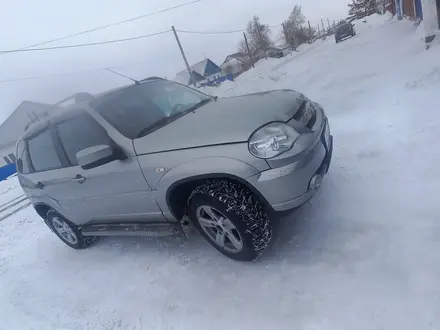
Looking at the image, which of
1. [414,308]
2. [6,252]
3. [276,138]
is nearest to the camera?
[414,308]

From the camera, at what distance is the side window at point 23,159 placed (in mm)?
4336

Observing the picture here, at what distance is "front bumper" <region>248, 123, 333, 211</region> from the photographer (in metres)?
2.39

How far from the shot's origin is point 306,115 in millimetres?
2898

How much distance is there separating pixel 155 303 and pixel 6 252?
3.86 m

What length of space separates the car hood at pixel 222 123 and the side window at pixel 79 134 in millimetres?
511

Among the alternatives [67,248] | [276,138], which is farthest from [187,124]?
[67,248]

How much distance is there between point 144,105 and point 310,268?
2.34 m

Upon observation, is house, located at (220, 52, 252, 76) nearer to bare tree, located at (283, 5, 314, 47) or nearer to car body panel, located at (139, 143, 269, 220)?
bare tree, located at (283, 5, 314, 47)

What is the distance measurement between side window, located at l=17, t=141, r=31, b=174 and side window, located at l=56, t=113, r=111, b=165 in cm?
105

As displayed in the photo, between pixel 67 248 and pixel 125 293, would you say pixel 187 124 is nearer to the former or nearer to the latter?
pixel 125 293

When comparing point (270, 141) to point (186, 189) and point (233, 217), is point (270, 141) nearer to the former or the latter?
point (233, 217)

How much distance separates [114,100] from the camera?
11.3ft

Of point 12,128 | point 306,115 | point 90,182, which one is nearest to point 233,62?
point 12,128

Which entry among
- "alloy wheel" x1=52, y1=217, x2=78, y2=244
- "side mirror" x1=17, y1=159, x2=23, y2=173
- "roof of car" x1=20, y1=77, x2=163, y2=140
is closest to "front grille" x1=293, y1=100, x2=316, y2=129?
"roof of car" x1=20, y1=77, x2=163, y2=140
